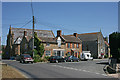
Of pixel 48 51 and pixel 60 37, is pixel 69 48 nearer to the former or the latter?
pixel 60 37

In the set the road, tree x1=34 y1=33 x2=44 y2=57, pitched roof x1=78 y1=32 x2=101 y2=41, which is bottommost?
the road

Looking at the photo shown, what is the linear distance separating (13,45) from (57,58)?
28.3 m

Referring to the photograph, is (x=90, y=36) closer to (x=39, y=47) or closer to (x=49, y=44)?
(x=49, y=44)

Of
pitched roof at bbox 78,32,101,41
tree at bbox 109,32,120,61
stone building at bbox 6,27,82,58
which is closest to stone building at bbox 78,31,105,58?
pitched roof at bbox 78,32,101,41

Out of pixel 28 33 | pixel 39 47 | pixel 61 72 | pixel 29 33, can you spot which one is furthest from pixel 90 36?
pixel 61 72

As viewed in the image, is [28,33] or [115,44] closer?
[115,44]

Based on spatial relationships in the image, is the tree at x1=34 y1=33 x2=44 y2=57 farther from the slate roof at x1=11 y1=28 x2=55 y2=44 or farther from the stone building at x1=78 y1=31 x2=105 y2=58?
the stone building at x1=78 y1=31 x2=105 y2=58

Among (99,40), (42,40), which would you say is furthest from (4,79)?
(99,40)

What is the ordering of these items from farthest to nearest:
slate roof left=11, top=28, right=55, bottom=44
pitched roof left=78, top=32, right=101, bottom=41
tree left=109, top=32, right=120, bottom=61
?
pitched roof left=78, top=32, right=101, bottom=41, slate roof left=11, top=28, right=55, bottom=44, tree left=109, top=32, right=120, bottom=61

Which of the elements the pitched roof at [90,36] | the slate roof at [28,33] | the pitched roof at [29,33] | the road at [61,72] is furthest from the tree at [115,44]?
the pitched roof at [90,36]

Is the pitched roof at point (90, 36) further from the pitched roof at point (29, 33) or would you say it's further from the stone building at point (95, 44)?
the pitched roof at point (29, 33)

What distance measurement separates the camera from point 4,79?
11.2 meters

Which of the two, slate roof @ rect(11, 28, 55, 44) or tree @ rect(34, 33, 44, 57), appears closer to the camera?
tree @ rect(34, 33, 44, 57)

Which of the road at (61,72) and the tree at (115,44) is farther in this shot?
the tree at (115,44)
